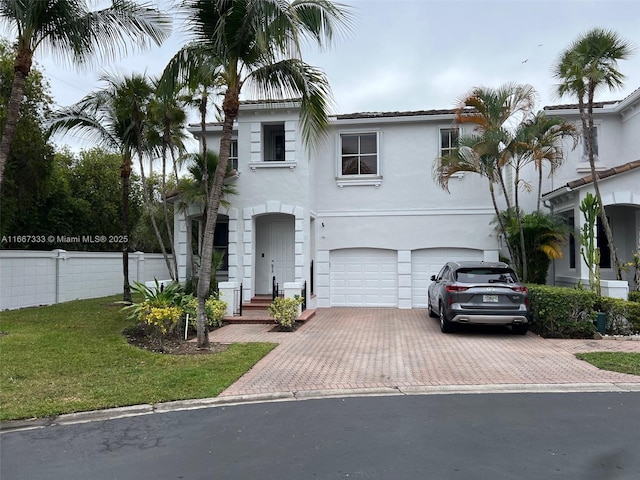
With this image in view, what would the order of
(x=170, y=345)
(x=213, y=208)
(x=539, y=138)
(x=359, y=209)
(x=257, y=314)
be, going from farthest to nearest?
1. (x=359, y=209)
2. (x=257, y=314)
3. (x=539, y=138)
4. (x=170, y=345)
5. (x=213, y=208)

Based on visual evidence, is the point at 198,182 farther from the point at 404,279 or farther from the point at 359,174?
the point at 404,279

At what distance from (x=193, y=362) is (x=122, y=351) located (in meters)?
1.70

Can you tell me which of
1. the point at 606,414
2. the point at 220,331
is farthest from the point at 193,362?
the point at 606,414

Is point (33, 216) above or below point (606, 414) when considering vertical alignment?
above

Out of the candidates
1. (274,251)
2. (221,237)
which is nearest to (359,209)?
(274,251)

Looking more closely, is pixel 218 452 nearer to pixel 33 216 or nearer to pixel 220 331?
pixel 220 331

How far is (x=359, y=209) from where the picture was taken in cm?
1636

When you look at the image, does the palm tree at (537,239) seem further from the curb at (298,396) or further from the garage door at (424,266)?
the curb at (298,396)

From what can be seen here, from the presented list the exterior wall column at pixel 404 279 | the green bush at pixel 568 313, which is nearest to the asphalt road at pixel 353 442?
the green bush at pixel 568 313

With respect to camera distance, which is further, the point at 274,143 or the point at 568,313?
the point at 274,143

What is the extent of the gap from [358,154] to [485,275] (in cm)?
731

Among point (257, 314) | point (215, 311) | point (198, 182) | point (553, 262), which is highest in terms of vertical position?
point (198, 182)

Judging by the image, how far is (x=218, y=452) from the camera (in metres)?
4.62

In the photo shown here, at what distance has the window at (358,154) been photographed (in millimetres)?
16469
